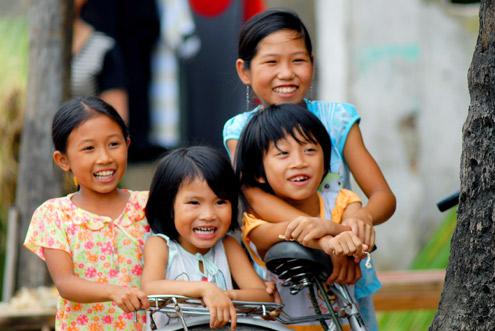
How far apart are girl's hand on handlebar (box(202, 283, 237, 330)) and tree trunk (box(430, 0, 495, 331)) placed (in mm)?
609

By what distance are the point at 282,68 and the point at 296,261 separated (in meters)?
0.82

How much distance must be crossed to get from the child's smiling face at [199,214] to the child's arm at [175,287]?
0.32 ft

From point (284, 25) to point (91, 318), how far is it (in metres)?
1.17

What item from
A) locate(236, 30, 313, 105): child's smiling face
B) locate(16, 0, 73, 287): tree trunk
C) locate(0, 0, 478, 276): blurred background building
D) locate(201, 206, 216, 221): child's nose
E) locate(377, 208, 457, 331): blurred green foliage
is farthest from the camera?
locate(0, 0, 478, 276): blurred background building

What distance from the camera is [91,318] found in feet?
12.7

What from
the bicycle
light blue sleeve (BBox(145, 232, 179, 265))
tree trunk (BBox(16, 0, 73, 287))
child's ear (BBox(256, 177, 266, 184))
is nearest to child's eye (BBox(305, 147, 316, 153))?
child's ear (BBox(256, 177, 266, 184))

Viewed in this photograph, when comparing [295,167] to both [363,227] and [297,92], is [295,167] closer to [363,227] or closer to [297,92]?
[363,227]

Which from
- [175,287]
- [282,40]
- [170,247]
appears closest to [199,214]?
[170,247]

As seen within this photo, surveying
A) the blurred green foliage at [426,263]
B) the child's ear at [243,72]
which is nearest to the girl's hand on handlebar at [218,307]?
the child's ear at [243,72]

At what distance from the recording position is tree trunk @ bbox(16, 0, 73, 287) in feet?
19.3

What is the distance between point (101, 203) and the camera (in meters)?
3.91

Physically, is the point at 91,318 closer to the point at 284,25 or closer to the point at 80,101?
the point at 80,101

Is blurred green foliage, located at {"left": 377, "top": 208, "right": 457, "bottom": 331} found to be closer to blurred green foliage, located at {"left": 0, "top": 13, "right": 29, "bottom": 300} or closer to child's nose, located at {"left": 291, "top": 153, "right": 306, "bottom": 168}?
blurred green foliage, located at {"left": 0, "top": 13, "right": 29, "bottom": 300}

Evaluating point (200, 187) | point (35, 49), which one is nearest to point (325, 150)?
point (200, 187)
